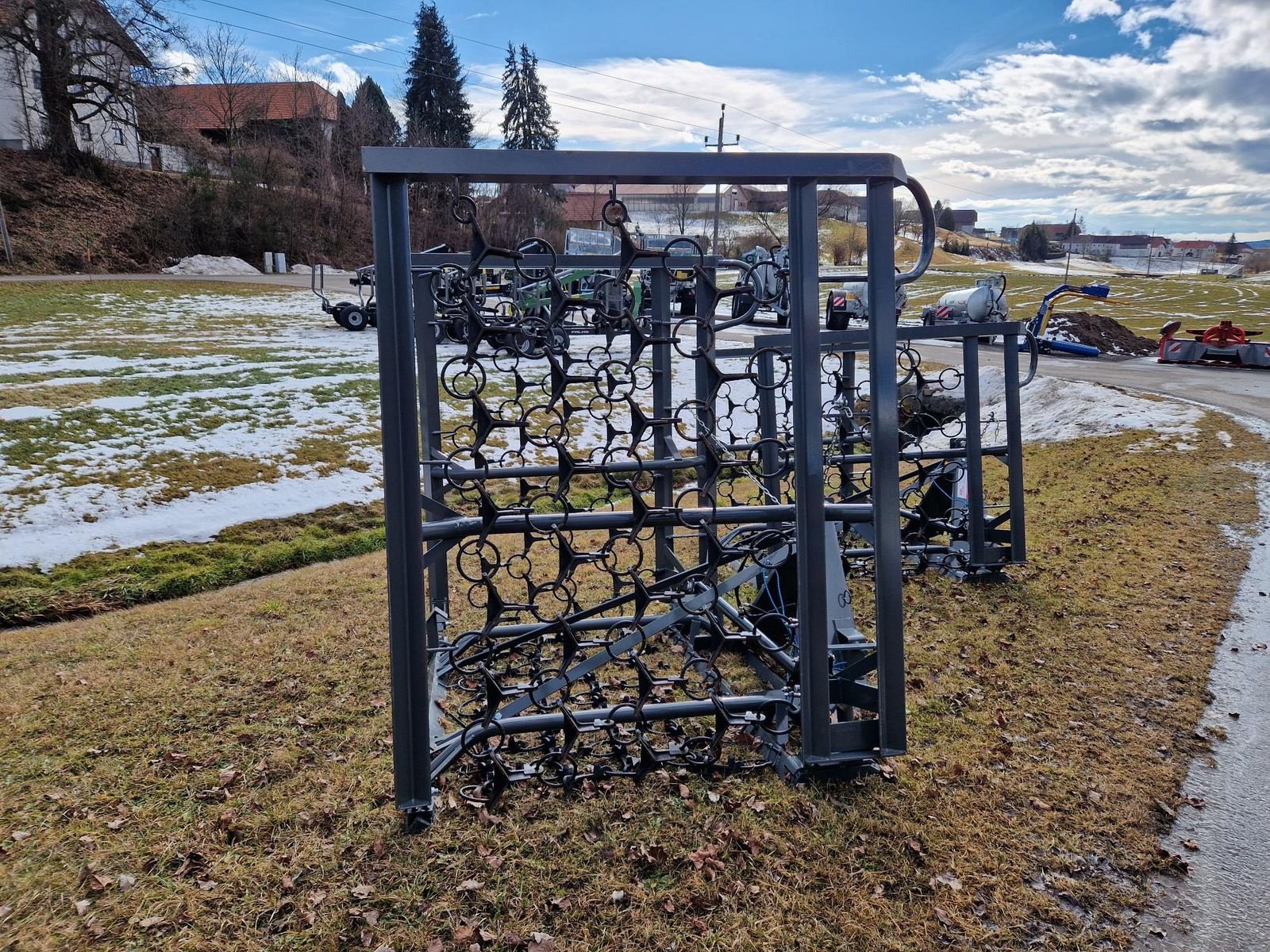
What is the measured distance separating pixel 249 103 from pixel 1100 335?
150 ft

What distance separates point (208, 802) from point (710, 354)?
2851mm

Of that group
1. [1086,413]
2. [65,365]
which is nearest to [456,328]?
[65,365]

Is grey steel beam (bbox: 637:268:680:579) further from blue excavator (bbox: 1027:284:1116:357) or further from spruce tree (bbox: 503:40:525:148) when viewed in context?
spruce tree (bbox: 503:40:525:148)

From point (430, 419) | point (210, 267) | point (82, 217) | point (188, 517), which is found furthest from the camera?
point (210, 267)

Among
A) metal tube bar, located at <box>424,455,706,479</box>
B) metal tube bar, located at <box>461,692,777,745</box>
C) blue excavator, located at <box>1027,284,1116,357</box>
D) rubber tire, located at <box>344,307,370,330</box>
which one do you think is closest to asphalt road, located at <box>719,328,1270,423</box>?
blue excavator, located at <box>1027,284,1116,357</box>

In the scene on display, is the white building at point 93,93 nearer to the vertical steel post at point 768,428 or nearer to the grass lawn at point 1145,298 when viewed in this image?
the grass lawn at point 1145,298

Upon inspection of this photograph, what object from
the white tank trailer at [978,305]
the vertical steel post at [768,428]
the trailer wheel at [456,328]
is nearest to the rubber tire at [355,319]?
the white tank trailer at [978,305]

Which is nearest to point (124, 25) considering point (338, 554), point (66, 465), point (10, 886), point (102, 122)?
point (102, 122)

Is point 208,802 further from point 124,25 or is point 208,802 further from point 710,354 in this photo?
point 124,25

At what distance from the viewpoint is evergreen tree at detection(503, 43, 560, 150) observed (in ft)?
187

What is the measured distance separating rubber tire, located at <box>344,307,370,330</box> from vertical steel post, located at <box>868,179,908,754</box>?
18.7 m

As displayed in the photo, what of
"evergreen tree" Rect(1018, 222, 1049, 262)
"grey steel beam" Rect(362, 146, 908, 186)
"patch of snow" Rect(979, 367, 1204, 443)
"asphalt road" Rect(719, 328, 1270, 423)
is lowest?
"patch of snow" Rect(979, 367, 1204, 443)

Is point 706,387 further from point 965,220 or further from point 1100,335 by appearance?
point 965,220

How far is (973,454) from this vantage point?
5.69 meters
